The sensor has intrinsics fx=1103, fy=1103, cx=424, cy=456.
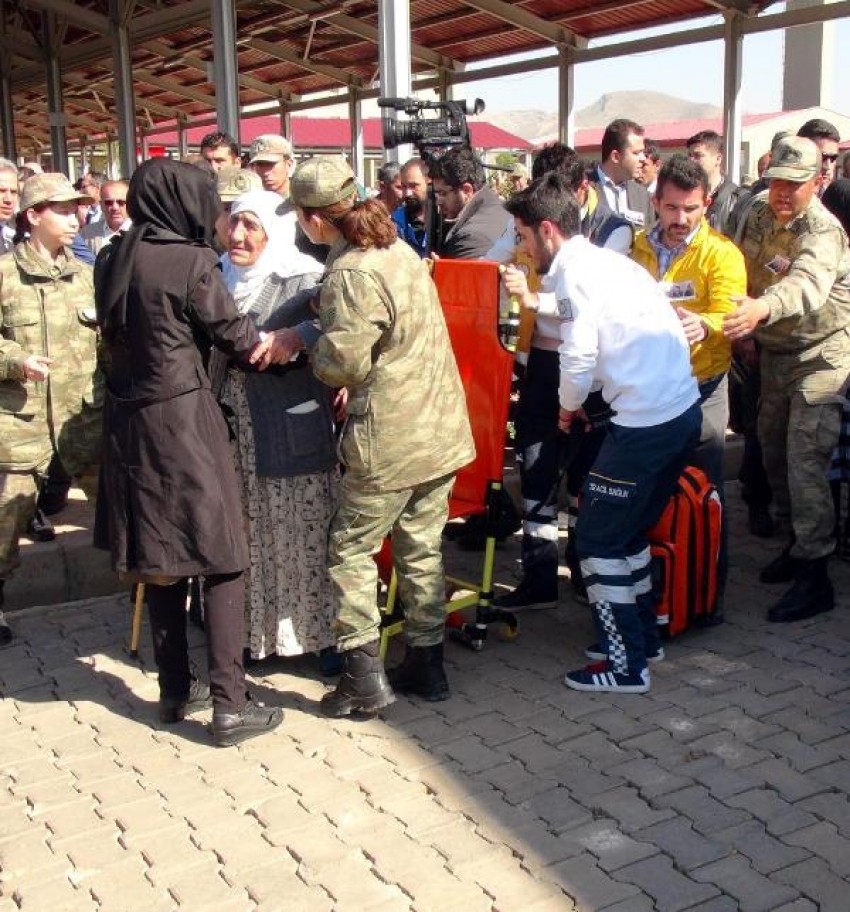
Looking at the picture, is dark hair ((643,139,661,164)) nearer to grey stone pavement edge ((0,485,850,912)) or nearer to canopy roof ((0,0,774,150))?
grey stone pavement edge ((0,485,850,912))

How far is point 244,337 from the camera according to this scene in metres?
3.41

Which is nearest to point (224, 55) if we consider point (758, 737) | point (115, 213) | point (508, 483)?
point (115, 213)

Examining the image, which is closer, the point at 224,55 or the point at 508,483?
the point at 508,483

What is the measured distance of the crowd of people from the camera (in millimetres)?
3375

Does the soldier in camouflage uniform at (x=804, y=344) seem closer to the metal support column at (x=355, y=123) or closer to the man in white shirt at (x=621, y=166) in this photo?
the man in white shirt at (x=621, y=166)

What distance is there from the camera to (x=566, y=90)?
13.8 m

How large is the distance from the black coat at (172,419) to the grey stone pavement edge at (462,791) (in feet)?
2.21

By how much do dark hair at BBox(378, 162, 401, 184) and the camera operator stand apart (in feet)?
5.95

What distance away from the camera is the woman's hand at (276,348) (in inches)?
136

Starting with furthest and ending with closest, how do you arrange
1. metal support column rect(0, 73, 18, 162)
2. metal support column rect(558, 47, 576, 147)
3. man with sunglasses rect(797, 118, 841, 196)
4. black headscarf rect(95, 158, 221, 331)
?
metal support column rect(0, 73, 18, 162)
metal support column rect(558, 47, 576, 147)
man with sunglasses rect(797, 118, 841, 196)
black headscarf rect(95, 158, 221, 331)

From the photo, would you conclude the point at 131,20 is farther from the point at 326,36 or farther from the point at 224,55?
the point at 224,55

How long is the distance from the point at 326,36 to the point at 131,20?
302 centimetres

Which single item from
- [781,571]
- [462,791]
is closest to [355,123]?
[781,571]

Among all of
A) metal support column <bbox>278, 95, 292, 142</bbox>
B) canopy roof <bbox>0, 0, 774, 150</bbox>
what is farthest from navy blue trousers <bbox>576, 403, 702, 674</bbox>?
metal support column <bbox>278, 95, 292, 142</bbox>
